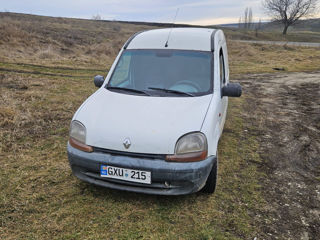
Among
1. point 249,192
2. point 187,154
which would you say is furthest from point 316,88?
point 187,154

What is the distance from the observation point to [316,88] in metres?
10.3

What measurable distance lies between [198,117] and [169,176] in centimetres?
73

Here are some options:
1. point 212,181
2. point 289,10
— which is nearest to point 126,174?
point 212,181

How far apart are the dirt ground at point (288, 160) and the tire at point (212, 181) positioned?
577mm

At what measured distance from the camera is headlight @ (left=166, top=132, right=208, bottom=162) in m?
2.68

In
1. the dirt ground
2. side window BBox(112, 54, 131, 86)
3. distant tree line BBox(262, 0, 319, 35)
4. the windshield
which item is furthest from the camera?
distant tree line BBox(262, 0, 319, 35)

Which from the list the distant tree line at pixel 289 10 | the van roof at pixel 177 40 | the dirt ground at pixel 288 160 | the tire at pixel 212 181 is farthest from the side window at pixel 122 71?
the distant tree line at pixel 289 10

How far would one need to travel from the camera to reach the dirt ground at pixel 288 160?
282 cm

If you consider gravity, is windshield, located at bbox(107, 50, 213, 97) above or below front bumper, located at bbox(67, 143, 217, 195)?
above

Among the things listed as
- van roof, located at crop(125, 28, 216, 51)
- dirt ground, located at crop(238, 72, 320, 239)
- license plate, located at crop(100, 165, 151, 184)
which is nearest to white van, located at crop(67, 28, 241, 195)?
Answer: license plate, located at crop(100, 165, 151, 184)

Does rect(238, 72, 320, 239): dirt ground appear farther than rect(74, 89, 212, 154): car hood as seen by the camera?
Yes

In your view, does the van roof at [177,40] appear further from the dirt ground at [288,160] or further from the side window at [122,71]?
the dirt ground at [288,160]

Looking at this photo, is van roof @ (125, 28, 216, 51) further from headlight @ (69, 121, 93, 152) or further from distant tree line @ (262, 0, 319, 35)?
distant tree line @ (262, 0, 319, 35)

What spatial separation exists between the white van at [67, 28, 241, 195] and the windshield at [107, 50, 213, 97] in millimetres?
14
